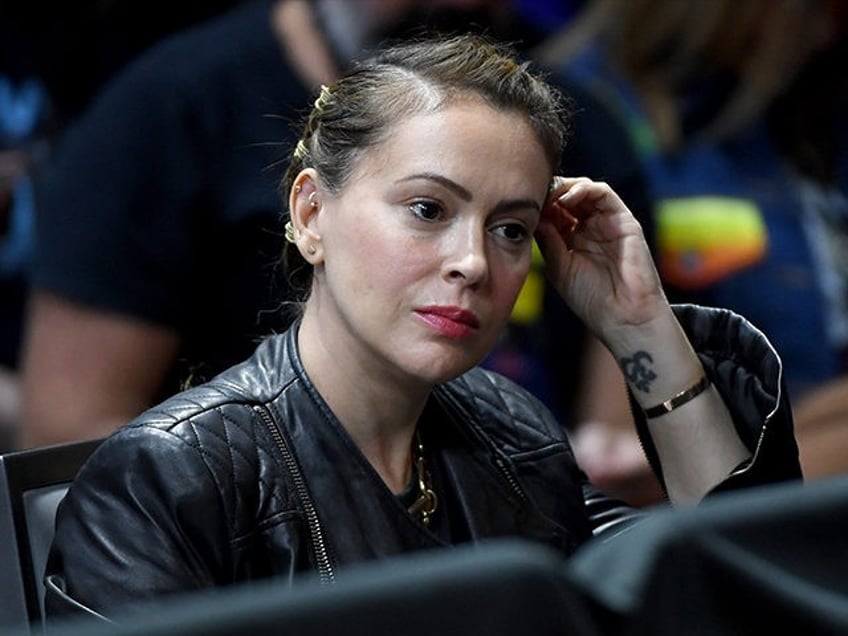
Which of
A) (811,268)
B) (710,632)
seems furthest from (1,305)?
(710,632)

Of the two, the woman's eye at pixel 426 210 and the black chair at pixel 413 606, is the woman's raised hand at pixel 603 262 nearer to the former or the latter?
the woman's eye at pixel 426 210

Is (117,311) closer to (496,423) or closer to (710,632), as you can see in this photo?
(496,423)

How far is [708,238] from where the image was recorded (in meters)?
2.81

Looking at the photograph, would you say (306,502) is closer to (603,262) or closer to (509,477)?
(509,477)

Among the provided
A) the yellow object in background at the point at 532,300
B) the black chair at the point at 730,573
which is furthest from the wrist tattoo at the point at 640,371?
the yellow object in background at the point at 532,300

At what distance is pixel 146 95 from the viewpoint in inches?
96.0

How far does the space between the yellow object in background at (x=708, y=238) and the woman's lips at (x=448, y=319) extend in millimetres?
1288

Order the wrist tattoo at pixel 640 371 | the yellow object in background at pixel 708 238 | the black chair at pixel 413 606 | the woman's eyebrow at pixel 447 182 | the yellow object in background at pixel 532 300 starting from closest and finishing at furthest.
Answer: the black chair at pixel 413 606 → the woman's eyebrow at pixel 447 182 → the wrist tattoo at pixel 640 371 → the yellow object in background at pixel 532 300 → the yellow object in background at pixel 708 238

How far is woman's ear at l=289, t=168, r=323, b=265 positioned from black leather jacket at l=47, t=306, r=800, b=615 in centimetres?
8

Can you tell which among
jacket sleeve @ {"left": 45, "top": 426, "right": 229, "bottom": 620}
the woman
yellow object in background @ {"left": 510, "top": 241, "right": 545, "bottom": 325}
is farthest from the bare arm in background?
jacket sleeve @ {"left": 45, "top": 426, "right": 229, "bottom": 620}

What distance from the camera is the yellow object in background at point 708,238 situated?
9.14 ft

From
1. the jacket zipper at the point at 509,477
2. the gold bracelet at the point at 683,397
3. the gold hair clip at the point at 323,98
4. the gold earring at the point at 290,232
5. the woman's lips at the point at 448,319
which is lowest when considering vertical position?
the jacket zipper at the point at 509,477

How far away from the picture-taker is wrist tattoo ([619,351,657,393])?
1.68 m

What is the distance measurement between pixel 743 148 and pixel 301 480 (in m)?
1.61
